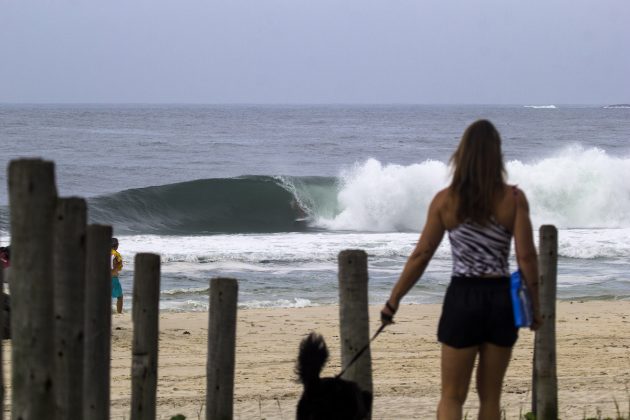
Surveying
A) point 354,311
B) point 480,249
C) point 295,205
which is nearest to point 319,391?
point 354,311

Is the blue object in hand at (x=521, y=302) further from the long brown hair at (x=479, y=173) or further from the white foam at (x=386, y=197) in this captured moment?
the white foam at (x=386, y=197)

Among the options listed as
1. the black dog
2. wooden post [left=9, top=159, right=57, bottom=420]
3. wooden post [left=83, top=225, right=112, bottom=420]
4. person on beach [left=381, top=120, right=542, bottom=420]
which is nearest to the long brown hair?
person on beach [left=381, top=120, right=542, bottom=420]

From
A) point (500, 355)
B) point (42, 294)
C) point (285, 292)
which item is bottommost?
point (285, 292)

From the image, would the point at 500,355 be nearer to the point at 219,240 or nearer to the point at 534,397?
the point at 534,397

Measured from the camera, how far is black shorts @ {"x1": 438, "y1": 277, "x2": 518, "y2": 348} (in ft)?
14.1

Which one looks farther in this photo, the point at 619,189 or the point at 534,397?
the point at 619,189

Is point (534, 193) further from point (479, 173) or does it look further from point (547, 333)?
point (479, 173)

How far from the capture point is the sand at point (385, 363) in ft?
26.6

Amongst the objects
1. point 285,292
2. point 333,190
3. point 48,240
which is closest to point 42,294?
point 48,240

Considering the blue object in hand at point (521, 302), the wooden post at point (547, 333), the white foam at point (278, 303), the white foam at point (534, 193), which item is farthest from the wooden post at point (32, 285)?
the white foam at point (534, 193)

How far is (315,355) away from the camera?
13.5 feet

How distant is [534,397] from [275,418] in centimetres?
271

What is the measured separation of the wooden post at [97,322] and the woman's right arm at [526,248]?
175cm

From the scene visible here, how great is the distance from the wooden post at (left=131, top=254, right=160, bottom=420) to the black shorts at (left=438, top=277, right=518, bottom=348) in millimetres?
1350
